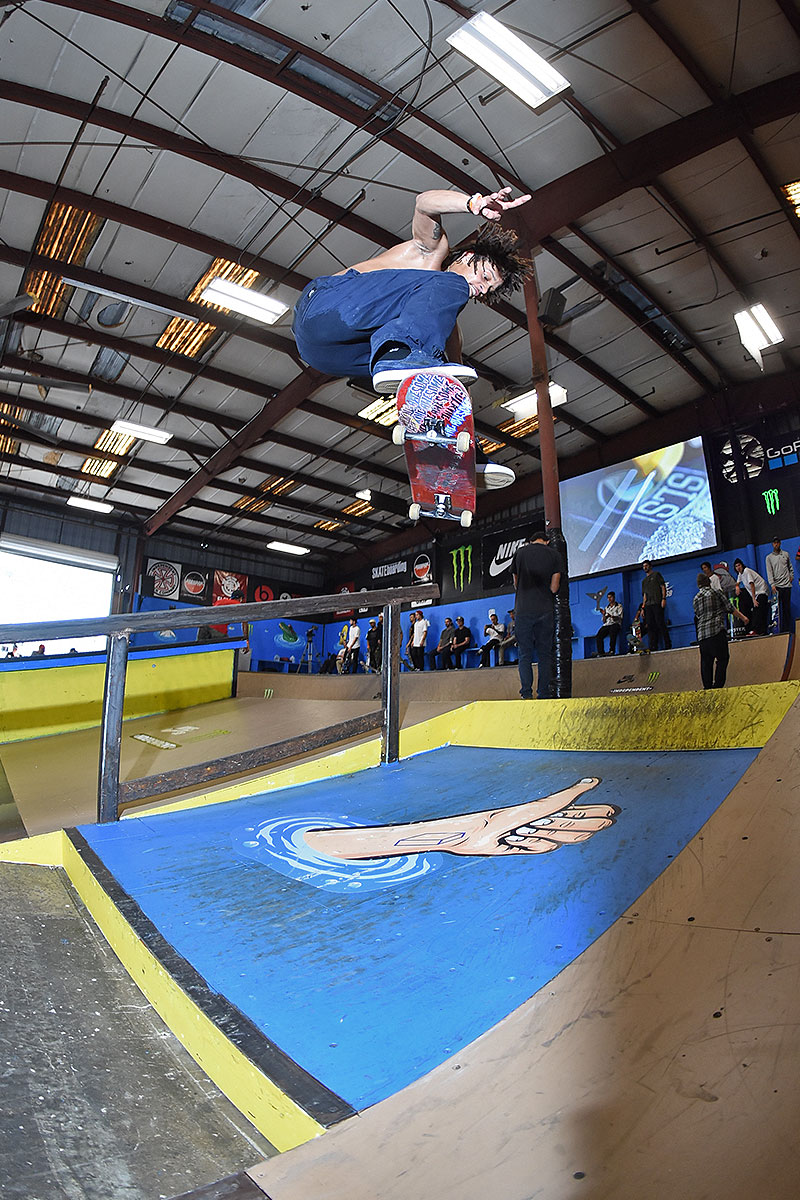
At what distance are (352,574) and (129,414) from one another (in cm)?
1132

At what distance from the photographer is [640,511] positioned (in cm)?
1468

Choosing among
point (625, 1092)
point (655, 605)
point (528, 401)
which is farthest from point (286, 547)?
point (625, 1092)

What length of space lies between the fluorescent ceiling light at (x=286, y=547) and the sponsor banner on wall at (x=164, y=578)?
10.9 feet

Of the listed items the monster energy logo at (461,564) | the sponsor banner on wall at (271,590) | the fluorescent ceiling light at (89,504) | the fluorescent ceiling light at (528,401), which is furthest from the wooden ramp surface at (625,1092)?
the sponsor banner on wall at (271,590)

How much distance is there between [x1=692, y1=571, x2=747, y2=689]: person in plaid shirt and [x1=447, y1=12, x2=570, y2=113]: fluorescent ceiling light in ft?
18.4

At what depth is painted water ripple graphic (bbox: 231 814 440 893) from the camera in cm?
181

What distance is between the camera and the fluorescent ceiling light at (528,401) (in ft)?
41.0

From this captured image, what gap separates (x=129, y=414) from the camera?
15320 mm

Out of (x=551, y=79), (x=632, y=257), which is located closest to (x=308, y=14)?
(x=551, y=79)

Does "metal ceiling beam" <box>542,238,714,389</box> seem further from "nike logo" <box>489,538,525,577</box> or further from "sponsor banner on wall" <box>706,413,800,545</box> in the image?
"nike logo" <box>489,538,525,577</box>

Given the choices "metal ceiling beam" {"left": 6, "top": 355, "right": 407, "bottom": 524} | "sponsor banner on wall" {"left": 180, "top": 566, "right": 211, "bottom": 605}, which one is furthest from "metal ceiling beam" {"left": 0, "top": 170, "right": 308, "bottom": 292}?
"sponsor banner on wall" {"left": 180, "top": 566, "right": 211, "bottom": 605}

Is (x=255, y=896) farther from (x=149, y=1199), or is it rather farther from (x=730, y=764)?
(x=730, y=764)

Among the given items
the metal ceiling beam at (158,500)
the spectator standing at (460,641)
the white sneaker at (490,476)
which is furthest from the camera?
the metal ceiling beam at (158,500)

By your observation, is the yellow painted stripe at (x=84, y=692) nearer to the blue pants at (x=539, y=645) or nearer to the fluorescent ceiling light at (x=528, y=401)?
Answer: the blue pants at (x=539, y=645)
